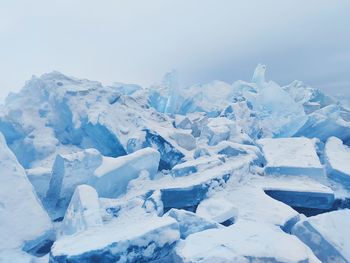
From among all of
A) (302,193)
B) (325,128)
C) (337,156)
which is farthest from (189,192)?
(325,128)

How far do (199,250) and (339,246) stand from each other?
0.71 meters

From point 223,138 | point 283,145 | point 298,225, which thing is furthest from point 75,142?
point 298,225

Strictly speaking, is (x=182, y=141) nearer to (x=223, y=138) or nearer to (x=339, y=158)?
(x=223, y=138)

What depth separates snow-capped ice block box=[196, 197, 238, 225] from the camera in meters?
1.78

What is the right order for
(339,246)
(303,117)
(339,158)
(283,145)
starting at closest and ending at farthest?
(339,246) → (339,158) → (283,145) → (303,117)

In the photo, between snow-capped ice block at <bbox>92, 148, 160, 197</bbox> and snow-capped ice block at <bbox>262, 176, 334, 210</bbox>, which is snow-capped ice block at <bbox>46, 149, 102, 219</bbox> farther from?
snow-capped ice block at <bbox>262, 176, 334, 210</bbox>

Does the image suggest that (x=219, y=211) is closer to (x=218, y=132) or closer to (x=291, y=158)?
(x=291, y=158)

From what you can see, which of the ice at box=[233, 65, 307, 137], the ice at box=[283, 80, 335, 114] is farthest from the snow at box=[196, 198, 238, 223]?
the ice at box=[283, 80, 335, 114]

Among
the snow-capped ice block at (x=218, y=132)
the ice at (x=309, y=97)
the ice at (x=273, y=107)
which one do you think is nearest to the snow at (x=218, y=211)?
the snow-capped ice block at (x=218, y=132)

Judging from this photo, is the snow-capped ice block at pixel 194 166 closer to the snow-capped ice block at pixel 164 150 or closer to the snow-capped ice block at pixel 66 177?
the snow-capped ice block at pixel 164 150

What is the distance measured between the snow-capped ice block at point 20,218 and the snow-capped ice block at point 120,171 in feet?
1.85

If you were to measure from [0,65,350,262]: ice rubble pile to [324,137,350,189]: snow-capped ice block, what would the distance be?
12mm

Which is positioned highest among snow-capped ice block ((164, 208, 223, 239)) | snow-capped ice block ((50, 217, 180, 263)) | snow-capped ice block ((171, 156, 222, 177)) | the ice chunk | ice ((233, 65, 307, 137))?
snow-capped ice block ((50, 217, 180, 263))

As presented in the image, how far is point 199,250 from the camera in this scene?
128cm
